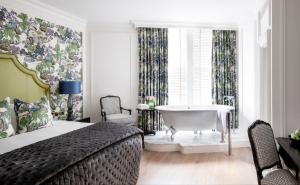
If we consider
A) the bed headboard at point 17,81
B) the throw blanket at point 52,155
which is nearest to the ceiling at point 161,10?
the bed headboard at point 17,81

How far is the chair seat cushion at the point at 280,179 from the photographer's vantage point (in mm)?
1977

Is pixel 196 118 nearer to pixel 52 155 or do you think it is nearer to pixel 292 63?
pixel 292 63

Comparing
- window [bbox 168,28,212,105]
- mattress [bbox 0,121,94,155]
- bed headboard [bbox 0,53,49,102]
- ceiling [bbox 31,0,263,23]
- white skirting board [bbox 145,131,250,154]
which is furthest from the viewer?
window [bbox 168,28,212,105]

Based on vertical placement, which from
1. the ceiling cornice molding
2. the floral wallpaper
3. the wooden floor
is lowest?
the wooden floor

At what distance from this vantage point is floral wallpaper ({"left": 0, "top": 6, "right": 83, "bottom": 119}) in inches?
142

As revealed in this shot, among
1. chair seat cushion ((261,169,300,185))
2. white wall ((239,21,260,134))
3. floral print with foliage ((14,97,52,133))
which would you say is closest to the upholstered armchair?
floral print with foliage ((14,97,52,133))

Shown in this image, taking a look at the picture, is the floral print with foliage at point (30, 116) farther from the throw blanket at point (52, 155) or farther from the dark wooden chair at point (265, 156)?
the dark wooden chair at point (265, 156)

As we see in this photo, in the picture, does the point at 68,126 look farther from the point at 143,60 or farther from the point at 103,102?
the point at 143,60

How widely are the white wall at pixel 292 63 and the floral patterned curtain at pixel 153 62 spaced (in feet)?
10.1

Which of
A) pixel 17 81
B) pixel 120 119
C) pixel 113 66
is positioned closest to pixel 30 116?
pixel 17 81

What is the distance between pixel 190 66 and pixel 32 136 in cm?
388

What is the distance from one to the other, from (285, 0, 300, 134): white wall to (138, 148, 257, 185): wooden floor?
101cm

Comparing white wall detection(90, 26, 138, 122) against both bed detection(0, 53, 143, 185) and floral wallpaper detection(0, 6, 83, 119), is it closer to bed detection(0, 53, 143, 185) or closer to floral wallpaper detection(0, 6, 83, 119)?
floral wallpaper detection(0, 6, 83, 119)

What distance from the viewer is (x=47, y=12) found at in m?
A: 4.38
